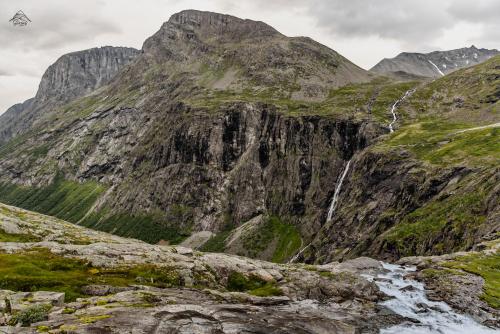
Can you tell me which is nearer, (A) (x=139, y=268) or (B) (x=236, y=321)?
(B) (x=236, y=321)

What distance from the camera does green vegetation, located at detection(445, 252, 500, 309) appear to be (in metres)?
59.9

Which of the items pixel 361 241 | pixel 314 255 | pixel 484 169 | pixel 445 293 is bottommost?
pixel 314 255

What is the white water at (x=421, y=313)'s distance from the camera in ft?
171

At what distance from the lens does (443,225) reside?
11088 cm

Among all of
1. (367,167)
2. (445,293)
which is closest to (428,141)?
(367,167)

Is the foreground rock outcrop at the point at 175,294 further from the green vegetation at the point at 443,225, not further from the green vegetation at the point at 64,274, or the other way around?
the green vegetation at the point at 443,225

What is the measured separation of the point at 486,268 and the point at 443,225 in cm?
4044

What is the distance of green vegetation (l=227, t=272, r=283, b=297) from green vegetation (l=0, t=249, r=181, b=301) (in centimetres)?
925

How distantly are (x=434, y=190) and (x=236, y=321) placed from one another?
386ft

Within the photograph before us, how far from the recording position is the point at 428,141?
639ft

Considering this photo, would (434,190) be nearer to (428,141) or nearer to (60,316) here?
(428,141)

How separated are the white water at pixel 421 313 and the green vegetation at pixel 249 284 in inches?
665

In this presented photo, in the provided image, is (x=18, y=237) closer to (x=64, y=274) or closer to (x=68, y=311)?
(x=64, y=274)

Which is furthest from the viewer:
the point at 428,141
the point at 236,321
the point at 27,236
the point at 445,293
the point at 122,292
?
the point at 428,141
